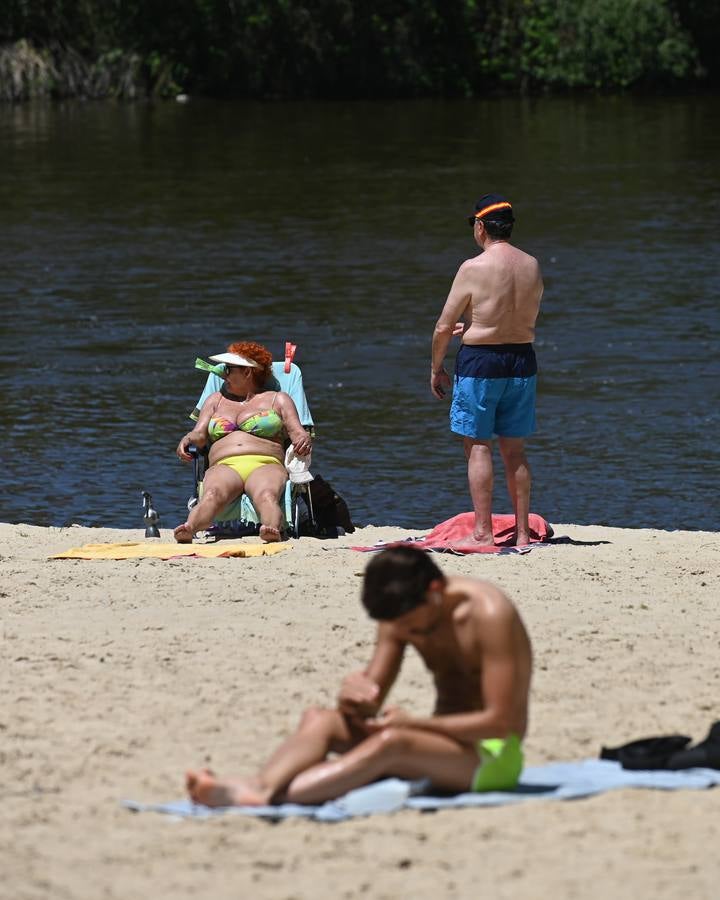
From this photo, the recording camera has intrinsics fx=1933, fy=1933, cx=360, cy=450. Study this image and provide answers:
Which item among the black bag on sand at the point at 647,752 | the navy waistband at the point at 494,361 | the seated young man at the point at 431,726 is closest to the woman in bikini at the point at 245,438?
the navy waistband at the point at 494,361

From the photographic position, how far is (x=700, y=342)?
17.7 meters

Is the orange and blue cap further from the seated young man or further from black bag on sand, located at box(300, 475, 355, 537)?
the seated young man

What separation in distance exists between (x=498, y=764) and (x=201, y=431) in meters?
5.16

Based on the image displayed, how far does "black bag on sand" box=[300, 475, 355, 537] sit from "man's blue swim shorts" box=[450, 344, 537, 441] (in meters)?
1.19

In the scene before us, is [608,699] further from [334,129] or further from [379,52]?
[379,52]

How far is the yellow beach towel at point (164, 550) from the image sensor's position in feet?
31.1

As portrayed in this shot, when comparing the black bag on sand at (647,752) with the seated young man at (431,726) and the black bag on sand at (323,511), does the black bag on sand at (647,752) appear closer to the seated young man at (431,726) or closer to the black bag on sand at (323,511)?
the seated young man at (431,726)

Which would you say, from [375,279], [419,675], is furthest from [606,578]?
[375,279]

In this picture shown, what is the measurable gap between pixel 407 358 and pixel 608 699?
10.4m

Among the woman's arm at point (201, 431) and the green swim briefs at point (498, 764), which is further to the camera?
the woman's arm at point (201, 431)

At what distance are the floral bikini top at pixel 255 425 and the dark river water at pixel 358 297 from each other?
55.5 inches

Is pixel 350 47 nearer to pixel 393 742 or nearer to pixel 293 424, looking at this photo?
pixel 293 424

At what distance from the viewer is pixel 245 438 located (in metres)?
10.7

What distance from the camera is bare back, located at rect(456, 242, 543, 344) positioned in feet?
30.5
